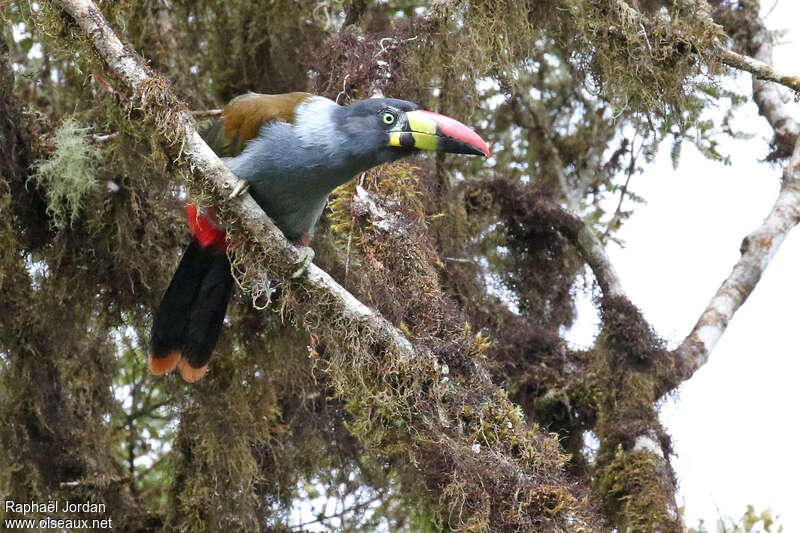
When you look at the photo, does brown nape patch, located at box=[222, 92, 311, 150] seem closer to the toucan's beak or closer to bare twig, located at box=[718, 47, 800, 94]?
the toucan's beak

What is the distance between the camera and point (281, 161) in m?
3.57

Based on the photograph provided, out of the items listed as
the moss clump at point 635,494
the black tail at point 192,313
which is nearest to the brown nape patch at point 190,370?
the black tail at point 192,313

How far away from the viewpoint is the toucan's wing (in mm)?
3717

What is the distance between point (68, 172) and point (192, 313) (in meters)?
0.90


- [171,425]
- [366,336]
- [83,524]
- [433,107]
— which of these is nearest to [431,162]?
[433,107]

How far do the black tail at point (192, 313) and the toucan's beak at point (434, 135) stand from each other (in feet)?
3.29

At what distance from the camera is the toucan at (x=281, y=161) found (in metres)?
3.51

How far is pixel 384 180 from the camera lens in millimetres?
3961

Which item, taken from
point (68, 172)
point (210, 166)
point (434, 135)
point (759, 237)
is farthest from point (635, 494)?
point (68, 172)

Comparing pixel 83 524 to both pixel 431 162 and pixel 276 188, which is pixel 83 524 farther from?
pixel 431 162

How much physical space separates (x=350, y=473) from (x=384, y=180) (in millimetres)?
1937

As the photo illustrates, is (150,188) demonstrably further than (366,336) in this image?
Yes

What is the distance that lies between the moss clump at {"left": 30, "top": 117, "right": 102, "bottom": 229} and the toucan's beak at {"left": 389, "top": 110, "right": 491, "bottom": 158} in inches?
63.6

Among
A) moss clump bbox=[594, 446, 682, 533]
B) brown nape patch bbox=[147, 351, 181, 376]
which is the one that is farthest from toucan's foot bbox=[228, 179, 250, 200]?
moss clump bbox=[594, 446, 682, 533]
